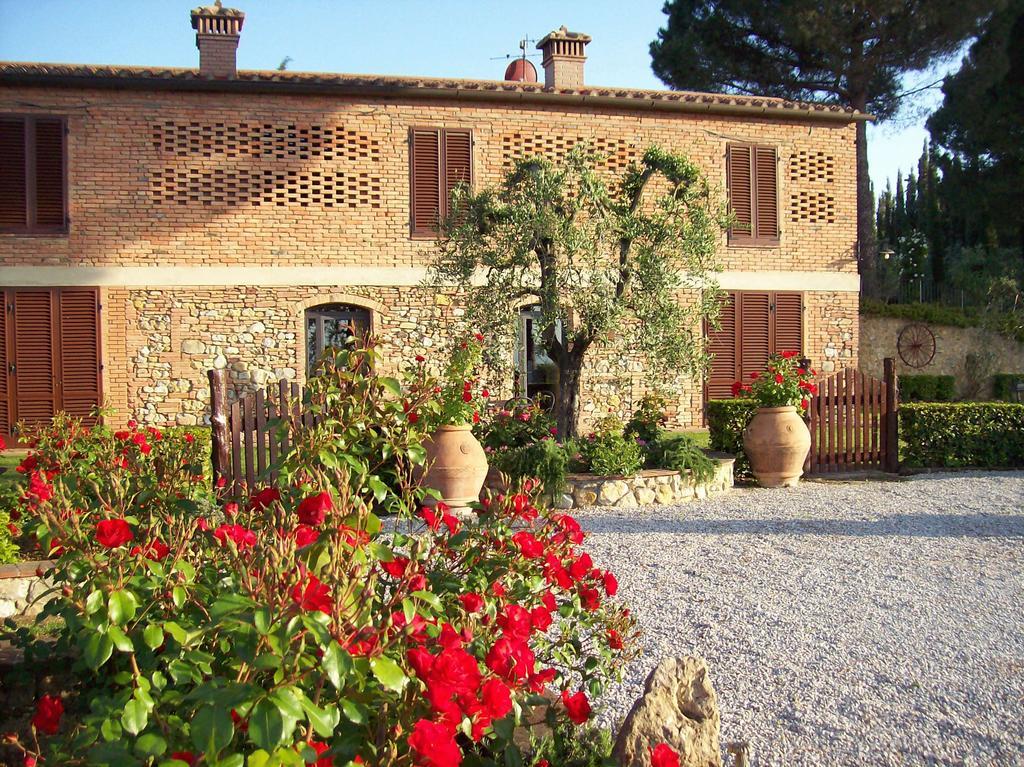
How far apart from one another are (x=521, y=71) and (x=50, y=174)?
8.52 metres

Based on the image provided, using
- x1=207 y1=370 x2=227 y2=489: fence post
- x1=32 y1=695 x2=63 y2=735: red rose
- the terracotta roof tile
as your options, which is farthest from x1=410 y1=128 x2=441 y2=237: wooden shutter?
x1=32 y1=695 x2=63 y2=735: red rose

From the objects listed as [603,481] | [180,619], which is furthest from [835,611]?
[180,619]

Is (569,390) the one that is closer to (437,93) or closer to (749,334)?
(437,93)

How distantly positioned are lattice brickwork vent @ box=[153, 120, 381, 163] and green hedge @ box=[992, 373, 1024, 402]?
1341cm

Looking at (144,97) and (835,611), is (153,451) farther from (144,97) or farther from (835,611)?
(144,97)

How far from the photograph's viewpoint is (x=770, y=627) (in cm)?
432

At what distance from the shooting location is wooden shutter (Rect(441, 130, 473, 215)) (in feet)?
43.8

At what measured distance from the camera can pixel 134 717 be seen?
4.85ft

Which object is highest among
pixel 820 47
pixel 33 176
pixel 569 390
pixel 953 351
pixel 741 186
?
pixel 820 47

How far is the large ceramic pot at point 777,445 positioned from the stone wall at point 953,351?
1045 cm

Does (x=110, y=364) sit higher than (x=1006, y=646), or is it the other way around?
(x=110, y=364)

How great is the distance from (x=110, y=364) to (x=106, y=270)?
1.33 metres

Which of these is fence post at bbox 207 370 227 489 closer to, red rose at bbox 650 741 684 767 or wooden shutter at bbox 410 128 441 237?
red rose at bbox 650 741 684 767

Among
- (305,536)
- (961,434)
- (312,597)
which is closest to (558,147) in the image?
(961,434)
